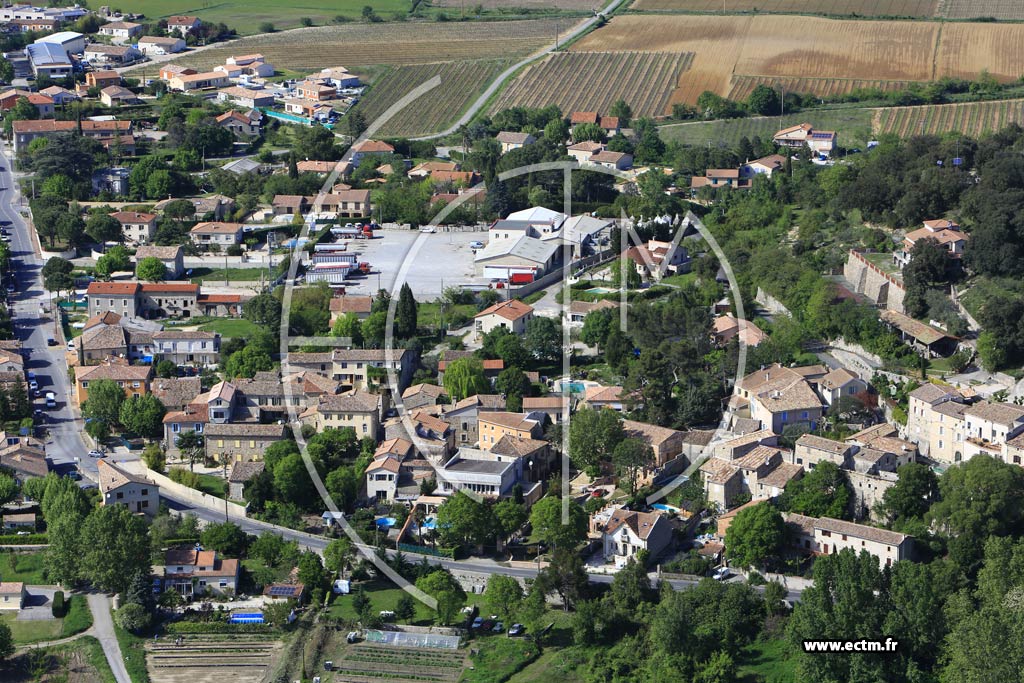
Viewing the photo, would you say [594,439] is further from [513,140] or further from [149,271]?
[513,140]

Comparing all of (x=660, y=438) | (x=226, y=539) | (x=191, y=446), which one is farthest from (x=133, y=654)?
(x=660, y=438)

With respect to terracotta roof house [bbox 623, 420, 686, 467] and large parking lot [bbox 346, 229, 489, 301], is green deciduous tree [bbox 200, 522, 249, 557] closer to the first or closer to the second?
terracotta roof house [bbox 623, 420, 686, 467]

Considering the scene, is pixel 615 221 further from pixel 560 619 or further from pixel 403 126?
pixel 560 619

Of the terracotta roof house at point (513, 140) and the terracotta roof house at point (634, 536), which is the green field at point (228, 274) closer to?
the terracotta roof house at point (513, 140)

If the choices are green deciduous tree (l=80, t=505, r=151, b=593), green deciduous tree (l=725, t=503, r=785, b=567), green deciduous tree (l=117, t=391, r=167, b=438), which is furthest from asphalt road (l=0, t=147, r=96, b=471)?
green deciduous tree (l=725, t=503, r=785, b=567)

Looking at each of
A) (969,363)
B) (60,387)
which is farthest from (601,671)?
(60,387)

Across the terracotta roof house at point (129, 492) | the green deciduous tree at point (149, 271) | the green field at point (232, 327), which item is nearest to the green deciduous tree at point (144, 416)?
the terracotta roof house at point (129, 492)
